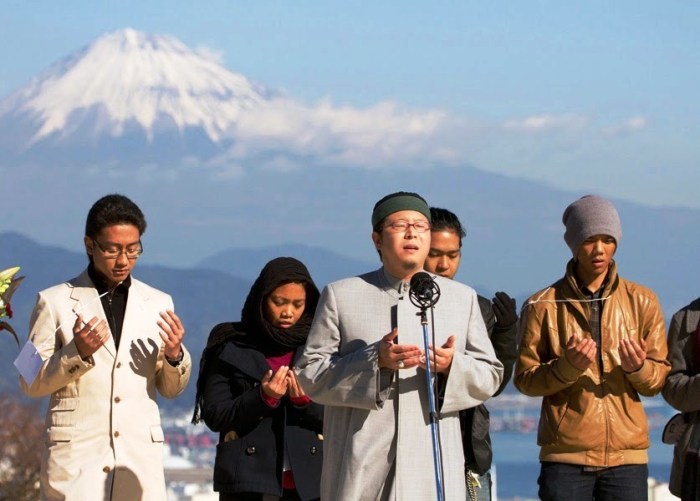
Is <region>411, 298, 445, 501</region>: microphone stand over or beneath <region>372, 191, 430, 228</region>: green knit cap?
beneath

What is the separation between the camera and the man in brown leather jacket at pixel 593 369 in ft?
23.1

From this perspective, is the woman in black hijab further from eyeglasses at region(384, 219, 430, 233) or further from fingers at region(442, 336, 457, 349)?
fingers at region(442, 336, 457, 349)

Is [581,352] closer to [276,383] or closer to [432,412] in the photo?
[432,412]

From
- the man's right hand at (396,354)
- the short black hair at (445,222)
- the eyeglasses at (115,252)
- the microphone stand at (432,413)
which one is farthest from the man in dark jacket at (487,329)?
the eyeglasses at (115,252)

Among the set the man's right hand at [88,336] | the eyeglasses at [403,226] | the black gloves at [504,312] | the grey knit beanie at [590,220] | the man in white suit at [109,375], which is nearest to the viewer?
the eyeglasses at [403,226]

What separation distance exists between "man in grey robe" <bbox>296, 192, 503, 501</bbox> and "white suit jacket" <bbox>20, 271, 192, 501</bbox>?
0.97 metres

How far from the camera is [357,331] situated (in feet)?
21.0

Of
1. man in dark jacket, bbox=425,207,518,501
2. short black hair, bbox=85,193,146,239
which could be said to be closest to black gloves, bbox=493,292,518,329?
man in dark jacket, bbox=425,207,518,501

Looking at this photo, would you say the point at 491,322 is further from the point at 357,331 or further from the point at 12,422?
the point at 12,422

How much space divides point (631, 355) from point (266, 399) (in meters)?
1.65

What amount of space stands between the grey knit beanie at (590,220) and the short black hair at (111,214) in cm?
202

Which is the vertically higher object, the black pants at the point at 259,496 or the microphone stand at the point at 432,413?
the microphone stand at the point at 432,413

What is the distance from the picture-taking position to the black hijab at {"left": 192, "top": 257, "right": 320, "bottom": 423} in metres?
7.19

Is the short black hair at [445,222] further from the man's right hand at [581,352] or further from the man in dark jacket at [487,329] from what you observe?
the man's right hand at [581,352]
